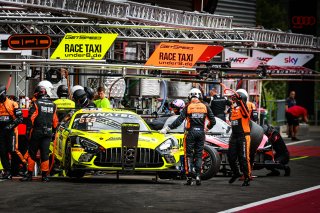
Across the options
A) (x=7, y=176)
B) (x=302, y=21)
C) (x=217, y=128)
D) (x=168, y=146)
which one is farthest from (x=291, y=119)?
(x=7, y=176)

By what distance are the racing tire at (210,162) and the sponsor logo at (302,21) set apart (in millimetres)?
29067

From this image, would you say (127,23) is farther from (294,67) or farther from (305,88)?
(305,88)

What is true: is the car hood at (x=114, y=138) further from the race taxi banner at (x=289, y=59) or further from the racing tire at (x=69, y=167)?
the race taxi banner at (x=289, y=59)

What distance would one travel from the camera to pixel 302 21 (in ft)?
162

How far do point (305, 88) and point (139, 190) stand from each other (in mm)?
34327

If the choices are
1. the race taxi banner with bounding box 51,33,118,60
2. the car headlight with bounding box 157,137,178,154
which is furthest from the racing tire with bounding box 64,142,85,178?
the race taxi banner with bounding box 51,33,118,60

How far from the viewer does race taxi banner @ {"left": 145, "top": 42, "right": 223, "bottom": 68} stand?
2552cm

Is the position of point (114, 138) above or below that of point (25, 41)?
below

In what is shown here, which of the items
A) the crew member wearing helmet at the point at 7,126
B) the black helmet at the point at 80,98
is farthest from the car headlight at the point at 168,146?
the black helmet at the point at 80,98

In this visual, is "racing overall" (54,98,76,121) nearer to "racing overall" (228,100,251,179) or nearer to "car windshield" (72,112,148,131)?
"car windshield" (72,112,148,131)

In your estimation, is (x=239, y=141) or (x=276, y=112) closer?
(x=239, y=141)

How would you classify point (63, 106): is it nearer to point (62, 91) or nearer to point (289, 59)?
point (62, 91)

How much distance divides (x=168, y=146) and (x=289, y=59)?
19.6 metres

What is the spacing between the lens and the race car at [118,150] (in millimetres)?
19328
